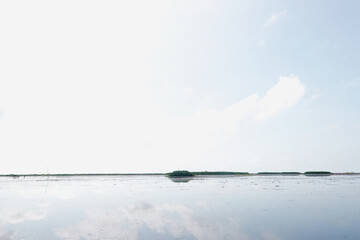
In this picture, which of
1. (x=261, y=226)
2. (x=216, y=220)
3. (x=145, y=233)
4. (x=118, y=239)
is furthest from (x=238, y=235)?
(x=118, y=239)

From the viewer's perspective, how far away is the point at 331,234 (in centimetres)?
1884

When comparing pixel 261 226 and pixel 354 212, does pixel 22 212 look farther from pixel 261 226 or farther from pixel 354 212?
pixel 354 212

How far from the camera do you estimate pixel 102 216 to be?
26750mm

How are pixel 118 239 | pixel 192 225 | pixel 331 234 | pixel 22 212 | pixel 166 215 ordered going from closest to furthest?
pixel 118 239 → pixel 331 234 → pixel 192 225 → pixel 166 215 → pixel 22 212

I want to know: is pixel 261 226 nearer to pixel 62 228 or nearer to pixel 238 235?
pixel 238 235

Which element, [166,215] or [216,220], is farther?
[166,215]

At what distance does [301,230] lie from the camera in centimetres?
2031

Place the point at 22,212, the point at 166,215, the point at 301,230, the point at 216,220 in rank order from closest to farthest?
the point at 301,230 → the point at 216,220 → the point at 166,215 → the point at 22,212

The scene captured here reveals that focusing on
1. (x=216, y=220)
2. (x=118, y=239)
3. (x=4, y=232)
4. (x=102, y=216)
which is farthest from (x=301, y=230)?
(x=4, y=232)

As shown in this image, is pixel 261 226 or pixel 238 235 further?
pixel 261 226

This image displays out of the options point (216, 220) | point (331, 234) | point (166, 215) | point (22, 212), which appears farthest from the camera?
point (22, 212)

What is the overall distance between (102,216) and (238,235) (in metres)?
14.2

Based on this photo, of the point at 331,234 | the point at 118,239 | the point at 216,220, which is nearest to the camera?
the point at 118,239

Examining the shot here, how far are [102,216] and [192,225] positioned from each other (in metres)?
9.96
